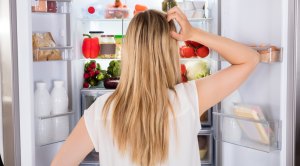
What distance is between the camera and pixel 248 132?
2.63m

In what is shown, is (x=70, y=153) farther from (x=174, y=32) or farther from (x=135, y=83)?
(x=174, y=32)

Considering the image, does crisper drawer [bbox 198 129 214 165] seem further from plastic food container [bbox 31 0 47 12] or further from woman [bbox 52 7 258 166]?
woman [bbox 52 7 258 166]

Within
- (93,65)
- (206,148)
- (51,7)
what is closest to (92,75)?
(93,65)

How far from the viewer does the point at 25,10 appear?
2719 mm

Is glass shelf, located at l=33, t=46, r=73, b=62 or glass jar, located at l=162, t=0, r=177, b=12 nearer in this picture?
glass shelf, located at l=33, t=46, r=73, b=62

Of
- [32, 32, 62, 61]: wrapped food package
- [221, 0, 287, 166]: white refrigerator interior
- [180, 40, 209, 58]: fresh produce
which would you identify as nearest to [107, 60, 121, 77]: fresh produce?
[180, 40, 209, 58]: fresh produce

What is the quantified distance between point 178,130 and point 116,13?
2165 millimetres

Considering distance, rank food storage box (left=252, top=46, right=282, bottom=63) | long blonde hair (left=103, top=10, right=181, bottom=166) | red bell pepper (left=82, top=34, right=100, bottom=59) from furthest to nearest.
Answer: red bell pepper (left=82, top=34, right=100, bottom=59), food storage box (left=252, top=46, right=282, bottom=63), long blonde hair (left=103, top=10, right=181, bottom=166)

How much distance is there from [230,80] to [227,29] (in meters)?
1.33

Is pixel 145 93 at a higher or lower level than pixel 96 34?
lower

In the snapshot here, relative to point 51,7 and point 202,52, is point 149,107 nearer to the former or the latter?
point 51,7

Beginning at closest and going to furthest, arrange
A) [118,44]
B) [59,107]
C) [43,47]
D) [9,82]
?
[9,82], [43,47], [59,107], [118,44]

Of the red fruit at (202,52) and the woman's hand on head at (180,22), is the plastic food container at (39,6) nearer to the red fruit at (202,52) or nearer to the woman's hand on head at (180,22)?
the red fruit at (202,52)

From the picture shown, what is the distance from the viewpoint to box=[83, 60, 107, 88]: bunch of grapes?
3.61 m
